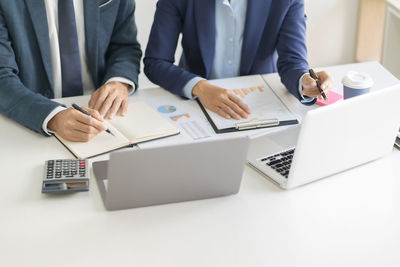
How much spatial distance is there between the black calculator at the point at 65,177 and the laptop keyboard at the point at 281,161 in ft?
1.51

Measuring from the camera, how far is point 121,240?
3.84ft

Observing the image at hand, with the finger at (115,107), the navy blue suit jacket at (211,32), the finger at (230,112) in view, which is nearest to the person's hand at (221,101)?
the finger at (230,112)

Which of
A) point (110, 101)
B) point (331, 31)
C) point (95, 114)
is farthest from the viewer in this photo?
→ point (331, 31)

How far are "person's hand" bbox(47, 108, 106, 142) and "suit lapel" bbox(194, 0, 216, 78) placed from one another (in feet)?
1.92

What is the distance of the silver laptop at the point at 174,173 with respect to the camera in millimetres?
1175

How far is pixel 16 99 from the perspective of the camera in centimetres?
159

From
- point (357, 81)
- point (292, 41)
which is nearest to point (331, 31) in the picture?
point (292, 41)

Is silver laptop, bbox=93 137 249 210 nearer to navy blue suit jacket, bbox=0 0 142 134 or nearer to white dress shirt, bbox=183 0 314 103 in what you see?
navy blue suit jacket, bbox=0 0 142 134

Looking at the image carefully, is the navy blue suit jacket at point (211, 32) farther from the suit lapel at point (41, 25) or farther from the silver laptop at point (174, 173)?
the silver laptop at point (174, 173)

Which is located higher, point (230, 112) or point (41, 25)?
point (41, 25)

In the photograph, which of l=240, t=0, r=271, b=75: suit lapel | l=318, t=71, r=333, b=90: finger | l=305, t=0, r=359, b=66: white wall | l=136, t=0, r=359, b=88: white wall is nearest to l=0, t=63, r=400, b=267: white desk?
l=318, t=71, r=333, b=90: finger

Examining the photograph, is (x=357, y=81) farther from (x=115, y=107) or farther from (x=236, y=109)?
(x=115, y=107)

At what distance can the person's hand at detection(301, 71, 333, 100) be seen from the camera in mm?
1690

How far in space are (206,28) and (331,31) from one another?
1.86 m
